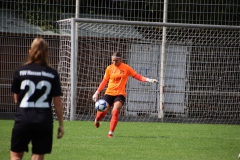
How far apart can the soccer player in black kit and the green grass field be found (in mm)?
3287

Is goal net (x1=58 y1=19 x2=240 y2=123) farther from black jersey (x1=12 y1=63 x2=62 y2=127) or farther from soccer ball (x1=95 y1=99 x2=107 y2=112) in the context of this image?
black jersey (x1=12 y1=63 x2=62 y2=127)

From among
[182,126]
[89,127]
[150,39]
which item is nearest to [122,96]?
[89,127]

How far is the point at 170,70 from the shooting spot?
1914 cm

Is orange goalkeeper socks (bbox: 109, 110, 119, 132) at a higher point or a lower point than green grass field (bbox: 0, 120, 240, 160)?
higher

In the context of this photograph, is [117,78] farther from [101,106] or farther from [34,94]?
[34,94]

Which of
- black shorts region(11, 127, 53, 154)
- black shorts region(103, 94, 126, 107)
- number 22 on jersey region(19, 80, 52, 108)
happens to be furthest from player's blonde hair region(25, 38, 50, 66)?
black shorts region(103, 94, 126, 107)

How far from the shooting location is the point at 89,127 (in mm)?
15570

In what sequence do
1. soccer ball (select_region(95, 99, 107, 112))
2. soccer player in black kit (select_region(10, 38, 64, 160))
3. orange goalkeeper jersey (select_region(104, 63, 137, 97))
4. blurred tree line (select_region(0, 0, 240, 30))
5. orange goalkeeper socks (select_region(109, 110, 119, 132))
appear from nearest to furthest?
soccer player in black kit (select_region(10, 38, 64, 160)) → orange goalkeeper socks (select_region(109, 110, 119, 132)) → soccer ball (select_region(95, 99, 107, 112)) → orange goalkeeper jersey (select_region(104, 63, 137, 97)) → blurred tree line (select_region(0, 0, 240, 30))

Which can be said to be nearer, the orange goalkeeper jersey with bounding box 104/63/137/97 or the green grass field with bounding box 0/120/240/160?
the green grass field with bounding box 0/120/240/160

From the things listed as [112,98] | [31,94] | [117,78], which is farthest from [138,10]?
[31,94]

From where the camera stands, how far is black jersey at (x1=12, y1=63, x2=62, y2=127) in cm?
630

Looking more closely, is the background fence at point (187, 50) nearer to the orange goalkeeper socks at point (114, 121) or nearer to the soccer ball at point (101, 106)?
the soccer ball at point (101, 106)

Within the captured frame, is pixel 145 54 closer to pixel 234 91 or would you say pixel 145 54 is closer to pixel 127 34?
pixel 127 34

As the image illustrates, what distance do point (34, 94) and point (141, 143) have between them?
603 cm
